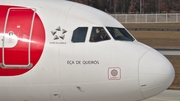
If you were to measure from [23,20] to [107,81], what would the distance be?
276 cm

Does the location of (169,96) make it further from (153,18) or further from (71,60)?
(153,18)

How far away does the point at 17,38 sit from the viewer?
12016 millimetres

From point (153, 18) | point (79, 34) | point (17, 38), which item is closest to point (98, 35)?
point (79, 34)

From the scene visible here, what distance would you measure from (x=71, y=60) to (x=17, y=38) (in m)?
1.55

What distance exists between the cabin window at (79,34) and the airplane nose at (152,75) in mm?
1647

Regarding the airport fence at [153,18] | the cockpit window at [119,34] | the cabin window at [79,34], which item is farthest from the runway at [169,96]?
the airport fence at [153,18]

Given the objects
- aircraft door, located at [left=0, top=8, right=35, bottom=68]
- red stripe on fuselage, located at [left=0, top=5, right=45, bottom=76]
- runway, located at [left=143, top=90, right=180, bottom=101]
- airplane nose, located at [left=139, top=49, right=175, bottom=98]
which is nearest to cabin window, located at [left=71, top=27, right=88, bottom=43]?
red stripe on fuselage, located at [left=0, top=5, right=45, bottom=76]

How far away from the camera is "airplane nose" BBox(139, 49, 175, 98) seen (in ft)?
37.6

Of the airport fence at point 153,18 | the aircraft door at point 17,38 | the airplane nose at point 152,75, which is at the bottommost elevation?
the airplane nose at point 152,75

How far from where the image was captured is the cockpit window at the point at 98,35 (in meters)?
12.0

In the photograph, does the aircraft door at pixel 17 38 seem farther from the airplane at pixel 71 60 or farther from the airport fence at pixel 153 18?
the airport fence at pixel 153 18

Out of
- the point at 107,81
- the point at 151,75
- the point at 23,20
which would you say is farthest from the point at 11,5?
the point at 151,75

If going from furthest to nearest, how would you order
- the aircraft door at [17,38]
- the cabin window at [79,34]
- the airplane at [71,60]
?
1. the cabin window at [79,34]
2. the aircraft door at [17,38]
3. the airplane at [71,60]

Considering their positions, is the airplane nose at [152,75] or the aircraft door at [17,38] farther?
the aircraft door at [17,38]
